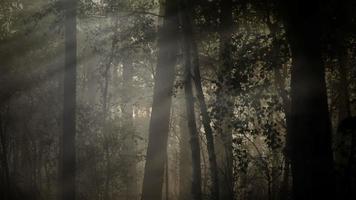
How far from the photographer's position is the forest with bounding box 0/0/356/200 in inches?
360

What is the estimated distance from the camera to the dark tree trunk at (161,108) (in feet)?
44.9

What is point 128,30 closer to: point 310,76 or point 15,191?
point 310,76

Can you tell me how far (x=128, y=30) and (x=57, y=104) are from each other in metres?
9.42

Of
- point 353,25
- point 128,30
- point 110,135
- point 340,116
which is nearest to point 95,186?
point 110,135

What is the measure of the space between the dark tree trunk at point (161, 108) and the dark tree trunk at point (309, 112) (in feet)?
16.3

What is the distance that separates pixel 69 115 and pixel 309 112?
27.2ft

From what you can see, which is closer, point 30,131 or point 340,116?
point 340,116

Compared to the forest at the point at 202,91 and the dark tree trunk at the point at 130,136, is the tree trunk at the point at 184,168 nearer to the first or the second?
Answer: the forest at the point at 202,91

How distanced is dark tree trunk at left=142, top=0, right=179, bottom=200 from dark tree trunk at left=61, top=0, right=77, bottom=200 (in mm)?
2517

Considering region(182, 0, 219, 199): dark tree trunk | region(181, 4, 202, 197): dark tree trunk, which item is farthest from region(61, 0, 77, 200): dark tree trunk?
region(181, 4, 202, 197): dark tree trunk

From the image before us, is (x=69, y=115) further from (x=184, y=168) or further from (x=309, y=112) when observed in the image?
(x=184, y=168)

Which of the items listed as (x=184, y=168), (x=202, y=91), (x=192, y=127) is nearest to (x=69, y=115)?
(x=192, y=127)

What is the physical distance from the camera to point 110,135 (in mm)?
21266

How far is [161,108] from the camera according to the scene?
13.8 metres
